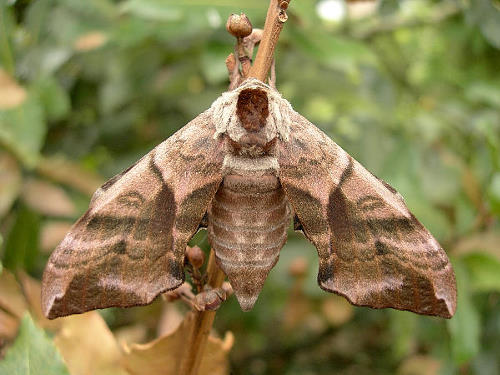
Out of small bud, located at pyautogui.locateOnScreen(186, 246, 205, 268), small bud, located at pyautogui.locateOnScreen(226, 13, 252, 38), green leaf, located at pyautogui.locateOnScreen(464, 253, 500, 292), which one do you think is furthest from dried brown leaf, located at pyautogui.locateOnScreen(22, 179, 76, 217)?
green leaf, located at pyautogui.locateOnScreen(464, 253, 500, 292)

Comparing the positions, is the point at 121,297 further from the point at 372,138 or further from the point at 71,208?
the point at 372,138

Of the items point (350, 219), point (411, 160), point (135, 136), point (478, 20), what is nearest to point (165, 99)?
point (135, 136)

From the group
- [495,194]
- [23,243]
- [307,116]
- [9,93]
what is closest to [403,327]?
[495,194]

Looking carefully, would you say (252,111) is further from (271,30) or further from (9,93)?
(9,93)

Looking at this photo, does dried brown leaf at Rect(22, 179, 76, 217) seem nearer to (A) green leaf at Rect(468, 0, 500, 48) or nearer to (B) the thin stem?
(B) the thin stem

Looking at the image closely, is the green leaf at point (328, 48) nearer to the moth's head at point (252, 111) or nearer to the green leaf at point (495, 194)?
the green leaf at point (495, 194)

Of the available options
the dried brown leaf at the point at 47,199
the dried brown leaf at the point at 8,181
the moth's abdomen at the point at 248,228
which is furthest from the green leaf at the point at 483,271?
the dried brown leaf at the point at 8,181
